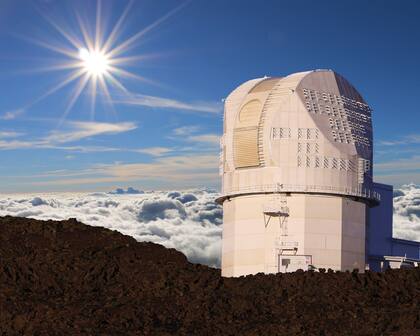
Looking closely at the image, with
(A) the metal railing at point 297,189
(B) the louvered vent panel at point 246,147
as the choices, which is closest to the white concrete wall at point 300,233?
(A) the metal railing at point 297,189

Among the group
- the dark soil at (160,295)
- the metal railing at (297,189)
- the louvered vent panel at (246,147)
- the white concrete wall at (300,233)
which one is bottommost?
the dark soil at (160,295)

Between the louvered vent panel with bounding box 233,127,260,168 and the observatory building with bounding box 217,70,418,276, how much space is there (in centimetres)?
6

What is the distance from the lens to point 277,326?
2569cm

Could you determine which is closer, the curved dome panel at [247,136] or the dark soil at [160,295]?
the dark soil at [160,295]

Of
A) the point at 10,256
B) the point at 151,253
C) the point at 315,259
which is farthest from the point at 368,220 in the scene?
the point at 10,256

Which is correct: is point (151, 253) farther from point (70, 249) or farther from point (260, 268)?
point (260, 268)

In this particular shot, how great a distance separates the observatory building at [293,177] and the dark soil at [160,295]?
23339 mm

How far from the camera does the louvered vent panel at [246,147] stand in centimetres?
5859

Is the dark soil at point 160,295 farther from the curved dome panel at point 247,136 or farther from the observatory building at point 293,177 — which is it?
the curved dome panel at point 247,136

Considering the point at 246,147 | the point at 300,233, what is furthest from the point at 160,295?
the point at 246,147

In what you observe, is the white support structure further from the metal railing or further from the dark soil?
the dark soil

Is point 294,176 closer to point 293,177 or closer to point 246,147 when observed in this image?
point 293,177

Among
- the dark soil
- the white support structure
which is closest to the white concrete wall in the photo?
the white support structure

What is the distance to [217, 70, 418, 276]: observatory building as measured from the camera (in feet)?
190
